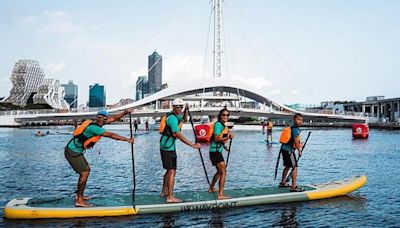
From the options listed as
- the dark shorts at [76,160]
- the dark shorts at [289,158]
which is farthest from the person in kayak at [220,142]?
the dark shorts at [76,160]

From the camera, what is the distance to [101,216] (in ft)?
32.8

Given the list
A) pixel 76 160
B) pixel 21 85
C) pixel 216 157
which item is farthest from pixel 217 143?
pixel 21 85

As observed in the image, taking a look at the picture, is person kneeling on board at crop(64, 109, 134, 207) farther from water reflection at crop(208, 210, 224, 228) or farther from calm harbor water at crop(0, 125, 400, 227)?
water reflection at crop(208, 210, 224, 228)

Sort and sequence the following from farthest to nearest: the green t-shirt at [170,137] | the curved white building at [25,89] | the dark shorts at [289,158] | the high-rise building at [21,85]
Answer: the high-rise building at [21,85] → the curved white building at [25,89] → the dark shorts at [289,158] → the green t-shirt at [170,137]

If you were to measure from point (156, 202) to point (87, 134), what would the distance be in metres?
2.57

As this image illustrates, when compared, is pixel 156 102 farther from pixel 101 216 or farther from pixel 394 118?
pixel 101 216

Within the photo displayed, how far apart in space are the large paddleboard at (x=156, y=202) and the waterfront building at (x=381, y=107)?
4539 inches

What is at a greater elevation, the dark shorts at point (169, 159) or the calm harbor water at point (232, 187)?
the dark shorts at point (169, 159)

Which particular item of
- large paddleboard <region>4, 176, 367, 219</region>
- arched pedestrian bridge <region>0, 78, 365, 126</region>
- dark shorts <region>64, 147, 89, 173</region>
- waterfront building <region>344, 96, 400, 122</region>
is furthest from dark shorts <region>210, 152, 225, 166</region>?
waterfront building <region>344, 96, 400, 122</region>

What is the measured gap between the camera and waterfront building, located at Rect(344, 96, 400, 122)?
420 ft

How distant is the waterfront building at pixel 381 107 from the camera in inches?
5044

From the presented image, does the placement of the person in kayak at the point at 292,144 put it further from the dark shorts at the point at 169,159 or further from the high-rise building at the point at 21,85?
the high-rise building at the point at 21,85

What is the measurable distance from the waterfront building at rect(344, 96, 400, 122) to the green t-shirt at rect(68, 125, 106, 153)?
120m

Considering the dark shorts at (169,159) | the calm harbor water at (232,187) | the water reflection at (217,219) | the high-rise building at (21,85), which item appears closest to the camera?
the water reflection at (217,219)
